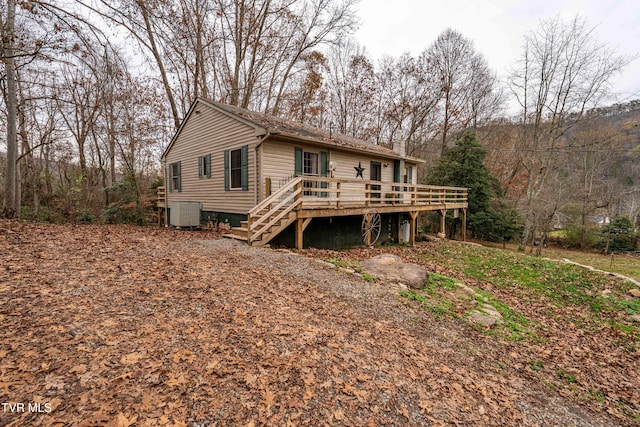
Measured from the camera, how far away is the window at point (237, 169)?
9.75 meters

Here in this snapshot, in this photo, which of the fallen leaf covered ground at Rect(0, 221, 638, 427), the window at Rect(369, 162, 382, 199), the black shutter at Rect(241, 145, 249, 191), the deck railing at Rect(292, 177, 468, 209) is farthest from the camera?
the window at Rect(369, 162, 382, 199)

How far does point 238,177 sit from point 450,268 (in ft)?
25.4

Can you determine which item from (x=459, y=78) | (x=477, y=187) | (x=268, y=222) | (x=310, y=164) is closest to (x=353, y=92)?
(x=459, y=78)

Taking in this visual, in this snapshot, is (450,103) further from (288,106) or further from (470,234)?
(288,106)

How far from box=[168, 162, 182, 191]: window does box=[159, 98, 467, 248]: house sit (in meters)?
0.05

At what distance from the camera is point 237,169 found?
10.3 m

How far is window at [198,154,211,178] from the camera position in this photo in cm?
1162

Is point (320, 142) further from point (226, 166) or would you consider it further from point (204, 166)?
point (204, 166)

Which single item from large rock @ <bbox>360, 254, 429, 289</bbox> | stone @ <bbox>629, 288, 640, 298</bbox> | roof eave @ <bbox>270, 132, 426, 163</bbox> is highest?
roof eave @ <bbox>270, 132, 426, 163</bbox>

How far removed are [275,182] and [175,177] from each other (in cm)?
695

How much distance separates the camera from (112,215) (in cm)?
1345

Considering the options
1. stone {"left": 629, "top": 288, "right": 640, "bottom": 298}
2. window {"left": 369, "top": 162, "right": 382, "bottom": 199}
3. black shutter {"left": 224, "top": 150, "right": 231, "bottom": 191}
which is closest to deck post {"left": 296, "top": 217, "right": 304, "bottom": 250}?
black shutter {"left": 224, "top": 150, "right": 231, "bottom": 191}

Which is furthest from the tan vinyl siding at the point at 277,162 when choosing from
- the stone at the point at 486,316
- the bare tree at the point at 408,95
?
the bare tree at the point at 408,95

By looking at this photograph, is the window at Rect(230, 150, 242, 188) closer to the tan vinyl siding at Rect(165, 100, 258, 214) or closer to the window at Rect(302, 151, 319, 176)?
the tan vinyl siding at Rect(165, 100, 258, 214)
